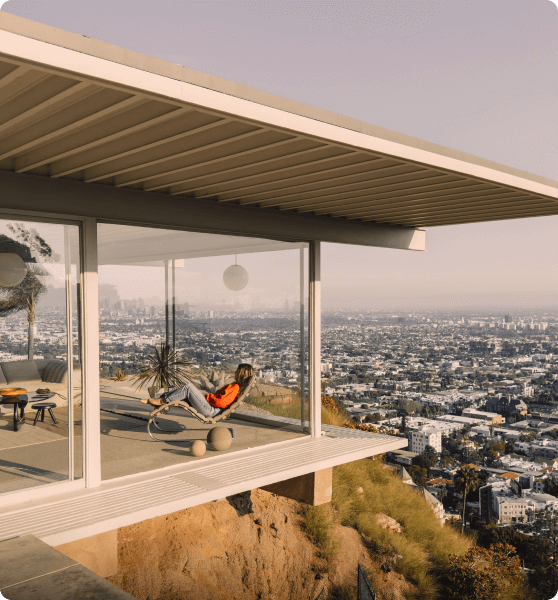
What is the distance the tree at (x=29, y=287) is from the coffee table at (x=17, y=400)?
337 mm

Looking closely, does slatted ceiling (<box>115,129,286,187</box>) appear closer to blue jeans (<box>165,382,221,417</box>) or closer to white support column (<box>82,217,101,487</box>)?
white support column (<box>82,217,101,487</box>)

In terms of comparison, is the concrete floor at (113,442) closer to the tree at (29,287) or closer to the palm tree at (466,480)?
the tree at (29,287)

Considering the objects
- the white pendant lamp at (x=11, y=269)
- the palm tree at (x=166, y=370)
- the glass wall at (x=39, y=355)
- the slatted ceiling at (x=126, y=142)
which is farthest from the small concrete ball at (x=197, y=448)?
the slatted ceiling at (x=126, y=142)

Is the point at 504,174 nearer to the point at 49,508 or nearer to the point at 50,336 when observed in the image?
the point at 50,336

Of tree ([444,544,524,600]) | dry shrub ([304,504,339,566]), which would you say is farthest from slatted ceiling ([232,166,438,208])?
tree ([444,544,524,600])

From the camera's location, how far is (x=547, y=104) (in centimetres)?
4728

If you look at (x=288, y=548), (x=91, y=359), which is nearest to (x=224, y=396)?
(x=91, y=359)

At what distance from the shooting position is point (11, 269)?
17.4 feet

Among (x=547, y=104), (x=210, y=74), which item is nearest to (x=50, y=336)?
(x=210, y=74)

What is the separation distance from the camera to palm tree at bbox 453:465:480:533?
91.2ft

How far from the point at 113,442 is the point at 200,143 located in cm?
347

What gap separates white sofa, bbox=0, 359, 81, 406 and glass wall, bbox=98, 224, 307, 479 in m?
0.36

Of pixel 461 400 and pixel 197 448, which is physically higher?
pixel 197 448

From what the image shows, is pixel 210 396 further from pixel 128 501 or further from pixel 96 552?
pixel 96 552
